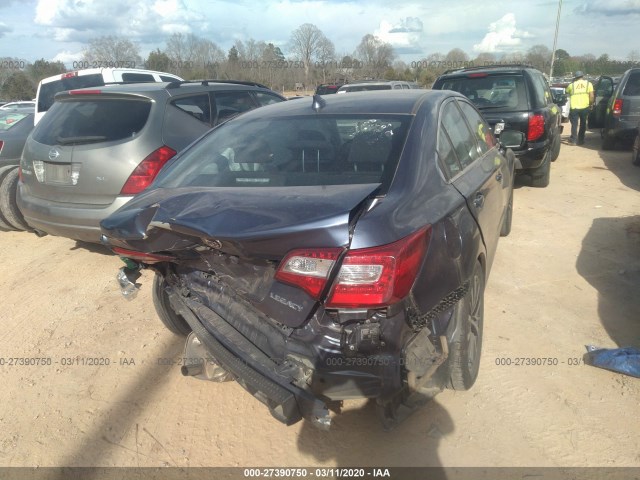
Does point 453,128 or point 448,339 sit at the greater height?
point 453,128

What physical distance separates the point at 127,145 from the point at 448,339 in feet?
10.7

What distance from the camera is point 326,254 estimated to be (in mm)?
2008

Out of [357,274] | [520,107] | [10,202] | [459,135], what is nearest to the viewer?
[357,274]

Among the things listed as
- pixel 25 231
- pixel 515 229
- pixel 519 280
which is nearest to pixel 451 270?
pixel 519 280

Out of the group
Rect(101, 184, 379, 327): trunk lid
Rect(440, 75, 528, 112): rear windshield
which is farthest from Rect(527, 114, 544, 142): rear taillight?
Rect(101, 184, 379, 327): trunk lid

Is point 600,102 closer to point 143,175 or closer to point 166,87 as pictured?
point 166,87

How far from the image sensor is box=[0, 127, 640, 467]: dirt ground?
260 centimetres

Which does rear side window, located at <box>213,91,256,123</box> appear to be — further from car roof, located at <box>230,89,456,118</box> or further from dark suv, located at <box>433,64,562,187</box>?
dark suv, located at <box>433,64,562,187</box>

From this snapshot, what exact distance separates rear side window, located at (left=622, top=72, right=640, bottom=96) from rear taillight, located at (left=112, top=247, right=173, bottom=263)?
10.4 m

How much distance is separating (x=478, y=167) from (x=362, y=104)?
937 millimetres

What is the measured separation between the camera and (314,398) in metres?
2.15

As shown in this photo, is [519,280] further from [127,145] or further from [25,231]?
[25,231]

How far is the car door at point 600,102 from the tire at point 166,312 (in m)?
11.6

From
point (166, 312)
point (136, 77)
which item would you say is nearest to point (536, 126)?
point (166, 312)
